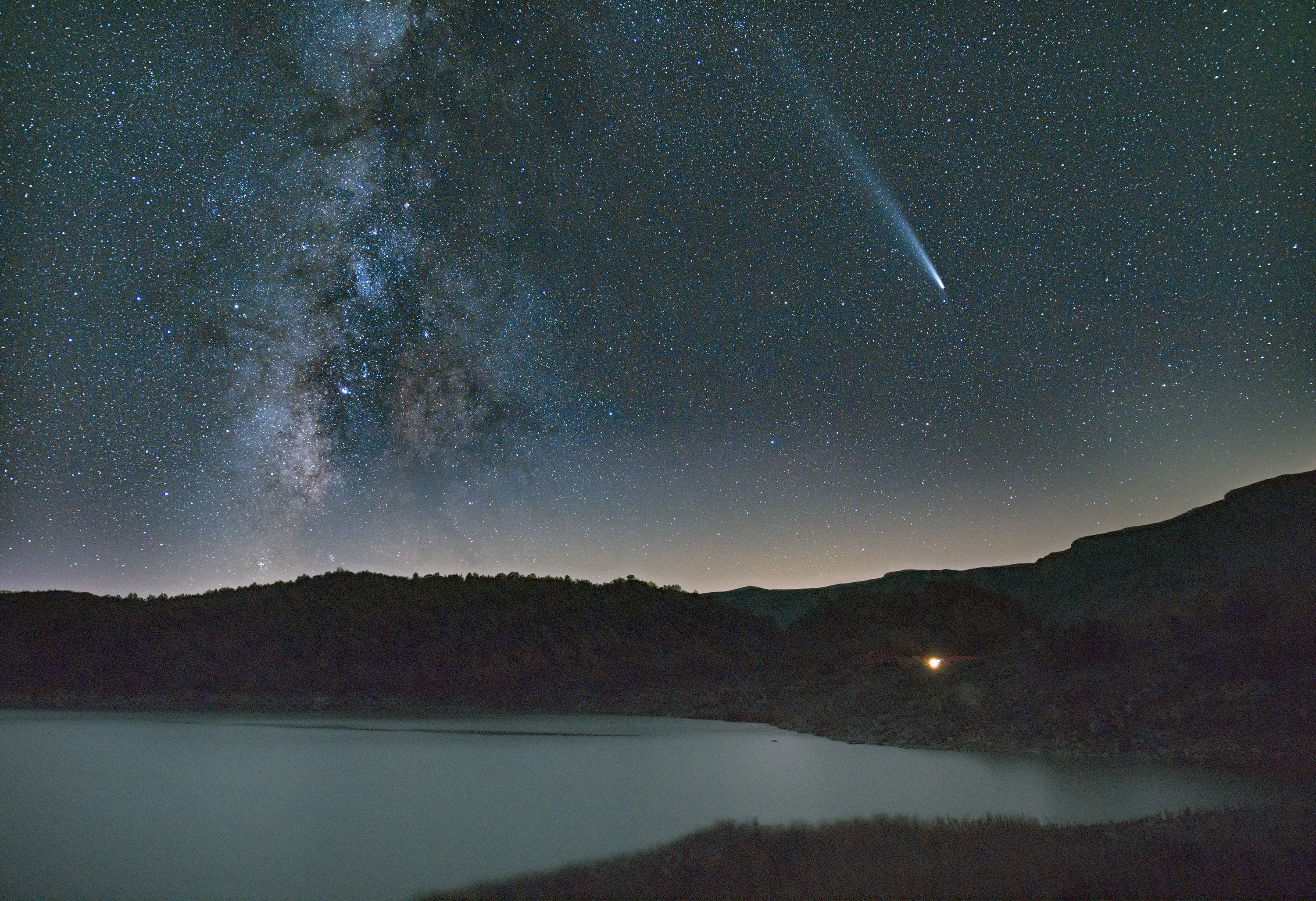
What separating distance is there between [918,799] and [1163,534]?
8315cm

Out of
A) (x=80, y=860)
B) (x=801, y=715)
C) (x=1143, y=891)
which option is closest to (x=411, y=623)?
(x=801, y=715)

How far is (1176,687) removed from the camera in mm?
20344

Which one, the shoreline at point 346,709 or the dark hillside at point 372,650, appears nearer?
the shoreline at point 346,709

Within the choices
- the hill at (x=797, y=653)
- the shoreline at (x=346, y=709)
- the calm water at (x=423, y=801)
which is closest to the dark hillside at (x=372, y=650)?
→ the hill at (x=797, y=653)

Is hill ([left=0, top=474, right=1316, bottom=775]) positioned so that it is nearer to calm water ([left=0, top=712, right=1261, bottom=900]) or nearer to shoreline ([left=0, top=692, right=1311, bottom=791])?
shoreline ([left=0, top=692, right=1311, bottom=791])

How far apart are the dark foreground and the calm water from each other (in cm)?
151

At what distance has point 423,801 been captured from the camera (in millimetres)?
15367

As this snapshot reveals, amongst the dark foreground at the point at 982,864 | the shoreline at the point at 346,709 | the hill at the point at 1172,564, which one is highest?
the hill at the point at 1172,564

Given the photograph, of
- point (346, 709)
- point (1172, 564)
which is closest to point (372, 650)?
point (346, 709)

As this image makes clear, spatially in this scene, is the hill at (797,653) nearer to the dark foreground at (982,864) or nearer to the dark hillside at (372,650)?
the dark hillside at (372,650)

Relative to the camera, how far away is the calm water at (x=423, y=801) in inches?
419

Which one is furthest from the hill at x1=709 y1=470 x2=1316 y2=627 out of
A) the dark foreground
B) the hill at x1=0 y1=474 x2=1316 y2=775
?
the dark foreground

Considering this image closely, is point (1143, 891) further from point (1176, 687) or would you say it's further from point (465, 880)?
Result: point (1176, 687)

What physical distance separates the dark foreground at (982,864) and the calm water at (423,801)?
1.51 meters
